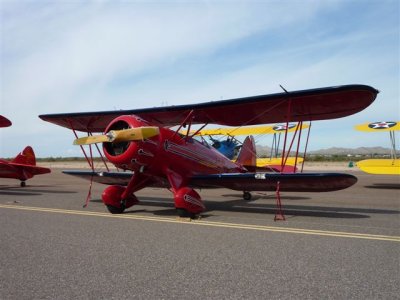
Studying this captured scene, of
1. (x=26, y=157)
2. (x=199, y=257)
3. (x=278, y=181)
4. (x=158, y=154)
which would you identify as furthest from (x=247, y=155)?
(x=26, y=157)

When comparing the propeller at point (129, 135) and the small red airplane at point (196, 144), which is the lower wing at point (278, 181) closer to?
→ the small red airplane at point (196, 144)

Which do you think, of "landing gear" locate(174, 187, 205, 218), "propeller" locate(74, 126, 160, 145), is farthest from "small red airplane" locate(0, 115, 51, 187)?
"landing gear" locate(174, 187, 205, 218)

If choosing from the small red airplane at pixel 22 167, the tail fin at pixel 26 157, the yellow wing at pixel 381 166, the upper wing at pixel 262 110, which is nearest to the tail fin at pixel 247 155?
the upper wing at pixel 262 110

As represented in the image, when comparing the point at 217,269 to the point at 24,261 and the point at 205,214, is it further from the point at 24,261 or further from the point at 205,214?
the point at 205,214

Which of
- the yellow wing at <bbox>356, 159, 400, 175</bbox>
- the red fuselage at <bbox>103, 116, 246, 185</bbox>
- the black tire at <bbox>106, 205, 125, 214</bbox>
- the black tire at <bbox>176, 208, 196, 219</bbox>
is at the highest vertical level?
the red fuselage at <bbox>103, 116, 246, 185</bbox>

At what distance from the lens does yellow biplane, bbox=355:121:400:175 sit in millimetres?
17688

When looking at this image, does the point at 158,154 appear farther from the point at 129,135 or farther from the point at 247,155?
the point at 247,155

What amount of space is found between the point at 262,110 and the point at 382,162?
1136 cm

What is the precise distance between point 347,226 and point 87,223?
199 inches

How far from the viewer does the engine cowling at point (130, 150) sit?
8.66m

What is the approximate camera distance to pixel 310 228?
7.13 metres

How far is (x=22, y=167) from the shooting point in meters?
19.2

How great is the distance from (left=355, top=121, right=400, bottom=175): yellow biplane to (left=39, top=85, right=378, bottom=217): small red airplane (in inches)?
365

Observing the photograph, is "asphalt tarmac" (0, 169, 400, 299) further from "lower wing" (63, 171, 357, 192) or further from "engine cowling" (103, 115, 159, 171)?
"engine cowling" (103, 115, 159, 171)
